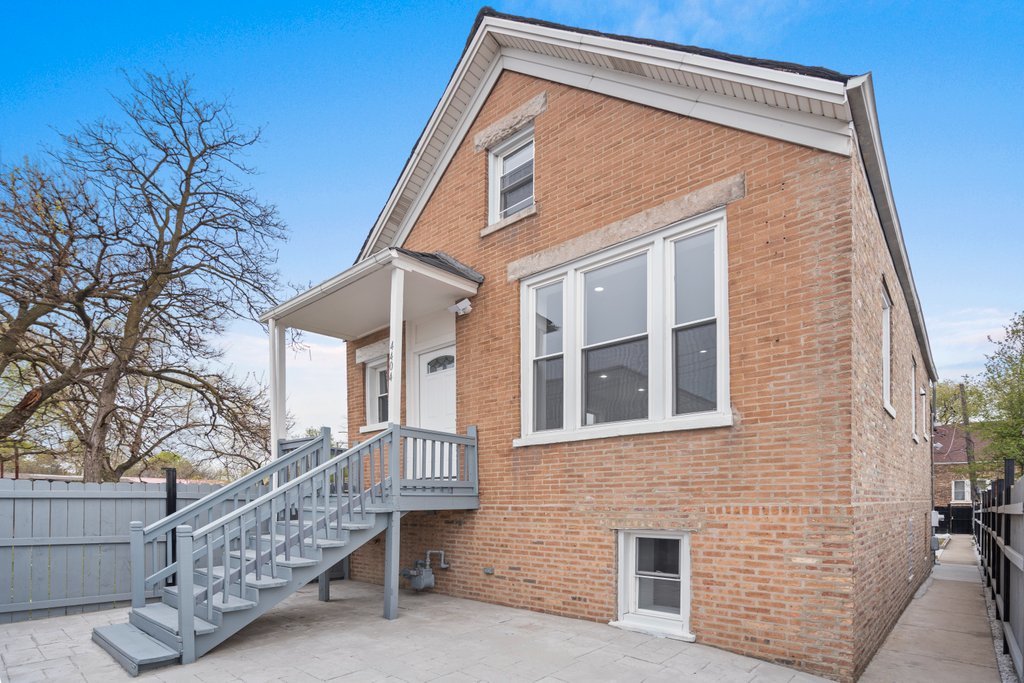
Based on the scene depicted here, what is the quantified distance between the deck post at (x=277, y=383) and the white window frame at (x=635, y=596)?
563 cm

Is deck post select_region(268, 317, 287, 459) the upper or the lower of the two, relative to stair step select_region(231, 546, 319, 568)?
upper

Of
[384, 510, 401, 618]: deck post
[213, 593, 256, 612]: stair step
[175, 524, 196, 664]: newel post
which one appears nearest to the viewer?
[175, 524, 196, 664]: newel post

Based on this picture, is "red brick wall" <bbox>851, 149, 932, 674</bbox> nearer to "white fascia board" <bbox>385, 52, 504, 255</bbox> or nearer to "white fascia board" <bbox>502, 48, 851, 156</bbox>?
"white fascia board" <bbox>502, 48, 851, 156</bbox>

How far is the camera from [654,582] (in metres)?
6.17

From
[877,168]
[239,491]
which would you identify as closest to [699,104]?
[877,168]

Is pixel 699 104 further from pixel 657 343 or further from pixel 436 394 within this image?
pixel 436 394

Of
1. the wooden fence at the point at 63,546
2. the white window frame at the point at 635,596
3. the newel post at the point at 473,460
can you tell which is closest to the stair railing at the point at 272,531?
the newel post at the point at 473,460

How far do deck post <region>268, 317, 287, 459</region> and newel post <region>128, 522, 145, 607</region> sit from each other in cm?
320

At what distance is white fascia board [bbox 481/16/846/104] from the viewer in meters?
5.14

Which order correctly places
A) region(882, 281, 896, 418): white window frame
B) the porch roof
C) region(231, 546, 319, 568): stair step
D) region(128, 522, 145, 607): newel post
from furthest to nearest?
the porch roof < region(882, 281, 896, 418): white window frame < region(128, 522, 145, 607): newel post < region(231, 546, 319, 568): stair step

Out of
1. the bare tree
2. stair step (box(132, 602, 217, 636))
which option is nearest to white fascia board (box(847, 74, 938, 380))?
stair step (box(132, 602, 217, 636))

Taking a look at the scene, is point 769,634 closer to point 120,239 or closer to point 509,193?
point 509,193

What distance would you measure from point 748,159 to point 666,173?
0.88 metres

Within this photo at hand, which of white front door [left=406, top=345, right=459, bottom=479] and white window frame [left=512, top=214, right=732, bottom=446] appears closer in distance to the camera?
white window frame [left=512, top=214, right=732, bottom=446]
